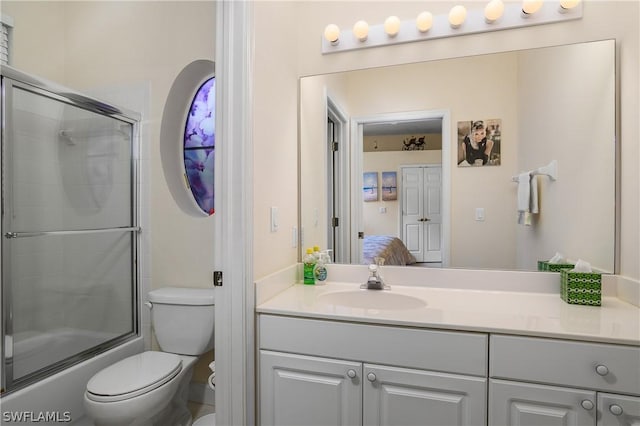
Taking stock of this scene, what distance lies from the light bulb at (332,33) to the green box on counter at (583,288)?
153 cm

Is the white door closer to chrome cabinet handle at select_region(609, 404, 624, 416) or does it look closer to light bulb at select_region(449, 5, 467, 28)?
light bulb at select_region(449, 5, 467, 28)

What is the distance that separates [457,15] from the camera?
5.10 feet

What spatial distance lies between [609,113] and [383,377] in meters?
1.43

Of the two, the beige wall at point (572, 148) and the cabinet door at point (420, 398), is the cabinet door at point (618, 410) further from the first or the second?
the beige wall at point (572, 148)

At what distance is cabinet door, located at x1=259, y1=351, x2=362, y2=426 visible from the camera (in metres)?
1.16

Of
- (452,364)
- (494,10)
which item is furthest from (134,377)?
(494,10)

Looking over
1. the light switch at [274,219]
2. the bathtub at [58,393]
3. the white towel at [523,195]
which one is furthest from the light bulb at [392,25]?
the bathtub at [58,393]

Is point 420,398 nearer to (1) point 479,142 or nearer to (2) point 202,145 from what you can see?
(1) point 479,142

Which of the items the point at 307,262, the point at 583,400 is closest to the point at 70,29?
the point at 307,262

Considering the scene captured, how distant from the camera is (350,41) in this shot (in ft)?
5.67

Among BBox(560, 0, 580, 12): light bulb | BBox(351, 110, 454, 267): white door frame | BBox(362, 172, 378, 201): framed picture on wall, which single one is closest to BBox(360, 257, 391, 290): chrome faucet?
BBox(351, 110, 454, 267): white door frame

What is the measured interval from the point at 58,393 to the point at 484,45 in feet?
9.13


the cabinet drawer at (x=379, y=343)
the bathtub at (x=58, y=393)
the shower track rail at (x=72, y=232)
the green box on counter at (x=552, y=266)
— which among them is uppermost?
the shower track rail at (x=72, y=232)

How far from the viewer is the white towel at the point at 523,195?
59.6 inches
